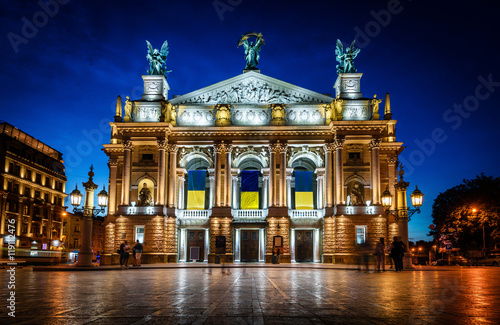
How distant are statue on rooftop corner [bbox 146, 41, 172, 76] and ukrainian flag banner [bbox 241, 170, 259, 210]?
49.5ft

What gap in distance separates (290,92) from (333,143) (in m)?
7.39

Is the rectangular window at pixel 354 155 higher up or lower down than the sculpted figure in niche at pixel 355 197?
higher up

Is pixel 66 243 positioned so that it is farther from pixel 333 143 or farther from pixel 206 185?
pixel 333 143

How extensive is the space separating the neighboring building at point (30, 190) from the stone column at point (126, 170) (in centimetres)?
1877

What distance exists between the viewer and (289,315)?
8430 mm

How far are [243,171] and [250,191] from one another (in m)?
2.41

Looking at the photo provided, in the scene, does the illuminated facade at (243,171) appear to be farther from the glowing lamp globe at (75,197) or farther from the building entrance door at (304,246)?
the glowing lamp globe at (75,197)

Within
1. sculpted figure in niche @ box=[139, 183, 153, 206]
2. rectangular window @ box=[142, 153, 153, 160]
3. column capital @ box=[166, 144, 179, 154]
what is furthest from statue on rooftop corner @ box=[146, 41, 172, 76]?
sculpted figure in niche @ box=[139, 183, 153, 206]

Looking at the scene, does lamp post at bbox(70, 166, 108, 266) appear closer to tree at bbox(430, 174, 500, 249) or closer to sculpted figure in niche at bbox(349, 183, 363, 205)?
sculpted figure in niche at bbox(349, 183, 363, 205)

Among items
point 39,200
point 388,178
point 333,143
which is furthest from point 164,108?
point 39,200

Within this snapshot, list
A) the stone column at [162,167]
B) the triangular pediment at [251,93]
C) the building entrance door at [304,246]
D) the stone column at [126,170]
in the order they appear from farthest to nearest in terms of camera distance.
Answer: the triangular pediment at [251,93] → the building entrance door at [304,246] → the stone column at [126,170] → the stone column at [162,167]

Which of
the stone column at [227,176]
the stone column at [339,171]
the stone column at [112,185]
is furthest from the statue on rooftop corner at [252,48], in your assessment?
the stone column at [112,185]

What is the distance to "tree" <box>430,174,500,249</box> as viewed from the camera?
49688 mm

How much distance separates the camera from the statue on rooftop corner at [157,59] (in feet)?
181
